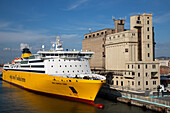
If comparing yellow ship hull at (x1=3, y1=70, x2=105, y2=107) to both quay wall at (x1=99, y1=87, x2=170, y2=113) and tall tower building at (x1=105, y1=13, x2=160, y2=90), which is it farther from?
tall tower building at (x1=105, y1=13, x2=160, y2=90)

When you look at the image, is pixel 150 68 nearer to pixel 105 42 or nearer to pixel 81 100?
pixel 105 42

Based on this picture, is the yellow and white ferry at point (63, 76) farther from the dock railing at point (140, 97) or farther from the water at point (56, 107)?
the dock railing at point (140, 97)

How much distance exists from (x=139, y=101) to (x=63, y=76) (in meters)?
12.8

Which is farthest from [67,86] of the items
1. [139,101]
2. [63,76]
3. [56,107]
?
[139,101]

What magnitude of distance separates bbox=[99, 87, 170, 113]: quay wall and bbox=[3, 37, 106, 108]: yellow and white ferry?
5.44 metres

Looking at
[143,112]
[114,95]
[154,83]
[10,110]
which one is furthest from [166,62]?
[10,110]

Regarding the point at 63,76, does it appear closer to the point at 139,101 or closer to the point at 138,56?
the point at 139,101

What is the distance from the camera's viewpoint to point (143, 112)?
86.3 ft

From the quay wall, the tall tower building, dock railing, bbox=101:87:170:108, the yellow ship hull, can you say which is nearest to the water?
the quay wall

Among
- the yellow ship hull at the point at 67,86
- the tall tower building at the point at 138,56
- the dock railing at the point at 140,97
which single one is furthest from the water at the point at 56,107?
the tall tower building at the point at 138,56

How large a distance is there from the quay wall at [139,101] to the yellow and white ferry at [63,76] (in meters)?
5.44

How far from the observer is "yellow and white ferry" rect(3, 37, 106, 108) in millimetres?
28719

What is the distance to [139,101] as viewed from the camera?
29.5 meters

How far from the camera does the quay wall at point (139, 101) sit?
1001 inches
